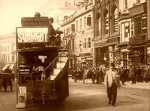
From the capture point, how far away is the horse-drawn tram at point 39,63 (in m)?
8.91

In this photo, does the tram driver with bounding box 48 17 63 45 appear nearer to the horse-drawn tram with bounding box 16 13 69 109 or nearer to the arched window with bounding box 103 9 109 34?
the horse-drawn tram with bounding box 16 13 69 109

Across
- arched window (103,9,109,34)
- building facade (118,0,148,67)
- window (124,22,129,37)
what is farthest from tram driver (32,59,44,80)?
arched window (103,9,109,34)

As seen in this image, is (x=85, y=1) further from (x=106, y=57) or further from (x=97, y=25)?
(x=106, y=57)

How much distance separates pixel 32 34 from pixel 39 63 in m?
2.20

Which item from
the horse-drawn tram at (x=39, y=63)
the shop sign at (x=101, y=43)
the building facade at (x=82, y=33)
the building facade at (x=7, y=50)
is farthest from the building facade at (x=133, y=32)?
the building facade at (x=7, y=50)

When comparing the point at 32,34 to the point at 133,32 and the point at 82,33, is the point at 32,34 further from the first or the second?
the point at 82,33

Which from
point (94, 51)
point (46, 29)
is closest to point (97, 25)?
point (94, 51)

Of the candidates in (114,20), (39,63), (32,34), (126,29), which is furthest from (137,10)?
(32,34)

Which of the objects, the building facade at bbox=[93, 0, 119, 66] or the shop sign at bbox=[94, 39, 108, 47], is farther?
the shop sign at bbox=[94, 39, 108, 47]

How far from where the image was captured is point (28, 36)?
8.89m

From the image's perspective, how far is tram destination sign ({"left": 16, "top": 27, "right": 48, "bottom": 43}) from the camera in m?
8.77

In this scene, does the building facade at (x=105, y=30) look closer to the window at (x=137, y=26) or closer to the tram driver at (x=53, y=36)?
the window at (x=137, y=26)

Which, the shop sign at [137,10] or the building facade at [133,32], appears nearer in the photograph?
the building facade at [133,32]

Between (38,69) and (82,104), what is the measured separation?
82.5 inches
